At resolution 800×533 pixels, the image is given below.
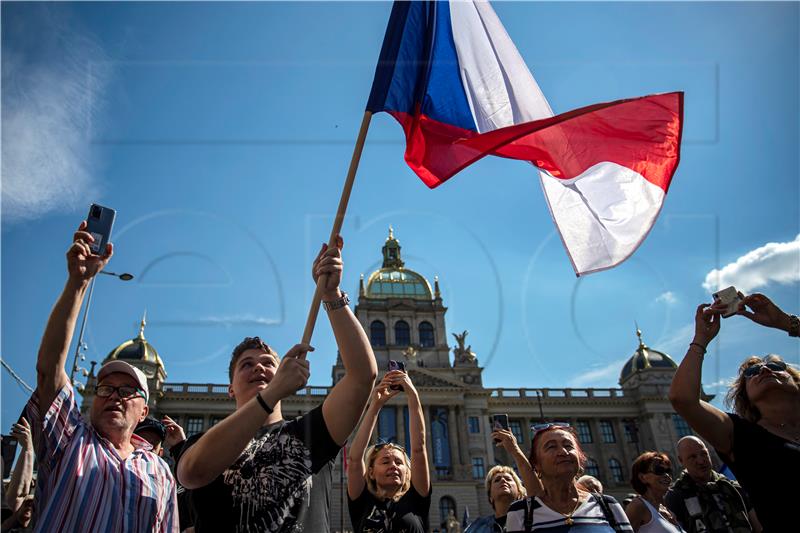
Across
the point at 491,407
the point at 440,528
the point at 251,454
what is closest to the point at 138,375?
the point at 251,454

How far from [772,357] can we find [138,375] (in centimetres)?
509

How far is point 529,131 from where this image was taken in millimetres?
4953

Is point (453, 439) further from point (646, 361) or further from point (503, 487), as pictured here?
point (503, 487)

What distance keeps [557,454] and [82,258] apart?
3.82 metres

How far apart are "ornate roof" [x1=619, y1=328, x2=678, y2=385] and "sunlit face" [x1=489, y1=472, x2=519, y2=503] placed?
57702 mm

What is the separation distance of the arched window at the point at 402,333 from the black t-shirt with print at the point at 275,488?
52.2m

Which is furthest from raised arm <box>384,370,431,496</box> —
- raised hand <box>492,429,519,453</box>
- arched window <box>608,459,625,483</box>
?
arched window <box>608,459,625,483</box>

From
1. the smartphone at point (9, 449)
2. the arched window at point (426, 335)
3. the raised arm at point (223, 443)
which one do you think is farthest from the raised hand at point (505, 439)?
the arched window at point (426, 335)

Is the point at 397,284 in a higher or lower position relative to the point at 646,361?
higher

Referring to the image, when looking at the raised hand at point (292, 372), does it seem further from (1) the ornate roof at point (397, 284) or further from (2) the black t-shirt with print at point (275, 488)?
(1) the ornate roof at point (397, 284)

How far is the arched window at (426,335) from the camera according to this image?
2197 inches

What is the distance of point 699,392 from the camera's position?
3721 millimetres

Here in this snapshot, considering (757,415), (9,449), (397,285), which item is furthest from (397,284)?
(757,415)

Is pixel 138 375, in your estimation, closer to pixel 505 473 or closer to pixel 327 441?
pixel 327 441
